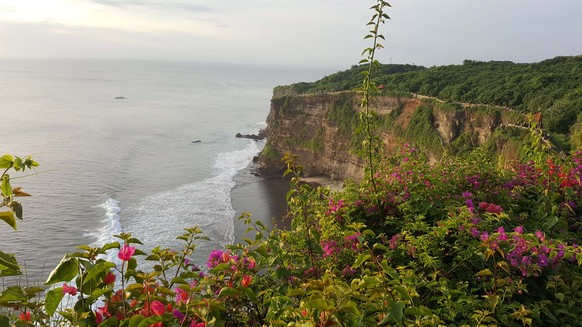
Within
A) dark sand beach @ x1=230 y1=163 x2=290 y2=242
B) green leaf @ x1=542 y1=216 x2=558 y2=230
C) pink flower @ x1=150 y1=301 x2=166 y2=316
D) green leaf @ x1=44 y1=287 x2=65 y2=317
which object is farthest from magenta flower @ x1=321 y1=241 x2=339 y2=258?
dark sand beach @ x1=230 y1=163 x2=290 y2=242

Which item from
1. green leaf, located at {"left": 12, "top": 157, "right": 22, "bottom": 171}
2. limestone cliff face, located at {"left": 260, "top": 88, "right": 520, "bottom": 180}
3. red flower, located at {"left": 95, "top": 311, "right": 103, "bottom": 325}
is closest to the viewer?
green leaf, located at {"left": 12, "top": 157, "right": 22, "bottom": 171}

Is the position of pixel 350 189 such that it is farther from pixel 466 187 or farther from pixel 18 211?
pixel 18 211

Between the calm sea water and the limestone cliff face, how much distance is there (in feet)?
26.9

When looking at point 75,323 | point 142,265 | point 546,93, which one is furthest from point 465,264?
point 546,93

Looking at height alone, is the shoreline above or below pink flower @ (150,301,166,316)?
below

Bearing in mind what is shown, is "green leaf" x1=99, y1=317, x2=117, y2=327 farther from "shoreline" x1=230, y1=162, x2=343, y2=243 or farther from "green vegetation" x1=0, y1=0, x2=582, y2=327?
"shoreline" x1=230, y1=162, x2=343, y2=243

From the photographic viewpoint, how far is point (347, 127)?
156 ft

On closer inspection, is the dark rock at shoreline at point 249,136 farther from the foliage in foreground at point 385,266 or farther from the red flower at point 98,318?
the red flower at point 98,318

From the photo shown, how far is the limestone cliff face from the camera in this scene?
35.7 metres

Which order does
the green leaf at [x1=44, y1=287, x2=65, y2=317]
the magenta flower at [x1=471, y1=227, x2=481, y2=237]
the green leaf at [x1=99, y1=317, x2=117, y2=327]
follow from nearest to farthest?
1. the green leaf at [x1=44, y1=287, x2=65, y2=317]
2. the green leaf at [x1=99, y1=317, x2=117, y2=327]
3. the magenta flower at [x1=471, y1=227, x2=481, y2=237]

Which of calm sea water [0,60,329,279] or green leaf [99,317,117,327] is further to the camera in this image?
calm sea water [0,60,329,279]

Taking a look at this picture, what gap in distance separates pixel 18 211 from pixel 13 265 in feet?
1.01

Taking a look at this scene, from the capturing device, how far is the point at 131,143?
59750 mm

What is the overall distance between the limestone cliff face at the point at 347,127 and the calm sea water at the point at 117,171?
8.21 meters
